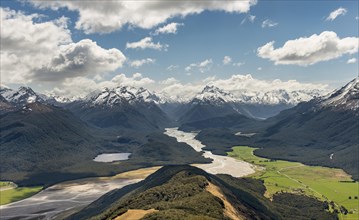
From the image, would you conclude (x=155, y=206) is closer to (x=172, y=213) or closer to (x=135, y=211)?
(x=135, y=211)

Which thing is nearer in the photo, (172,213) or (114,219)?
(172,213)

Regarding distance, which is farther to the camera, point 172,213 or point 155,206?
point 155,206

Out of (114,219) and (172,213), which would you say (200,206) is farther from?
(114,219)

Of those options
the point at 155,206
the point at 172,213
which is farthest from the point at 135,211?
the point at 172,213

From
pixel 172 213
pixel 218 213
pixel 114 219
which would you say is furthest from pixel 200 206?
pixel 114 219

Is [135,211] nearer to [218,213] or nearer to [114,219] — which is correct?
[114,219]

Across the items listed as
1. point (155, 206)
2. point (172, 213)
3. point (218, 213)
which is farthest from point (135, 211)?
point (218, 213)

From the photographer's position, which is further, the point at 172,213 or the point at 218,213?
the point at 218,213
